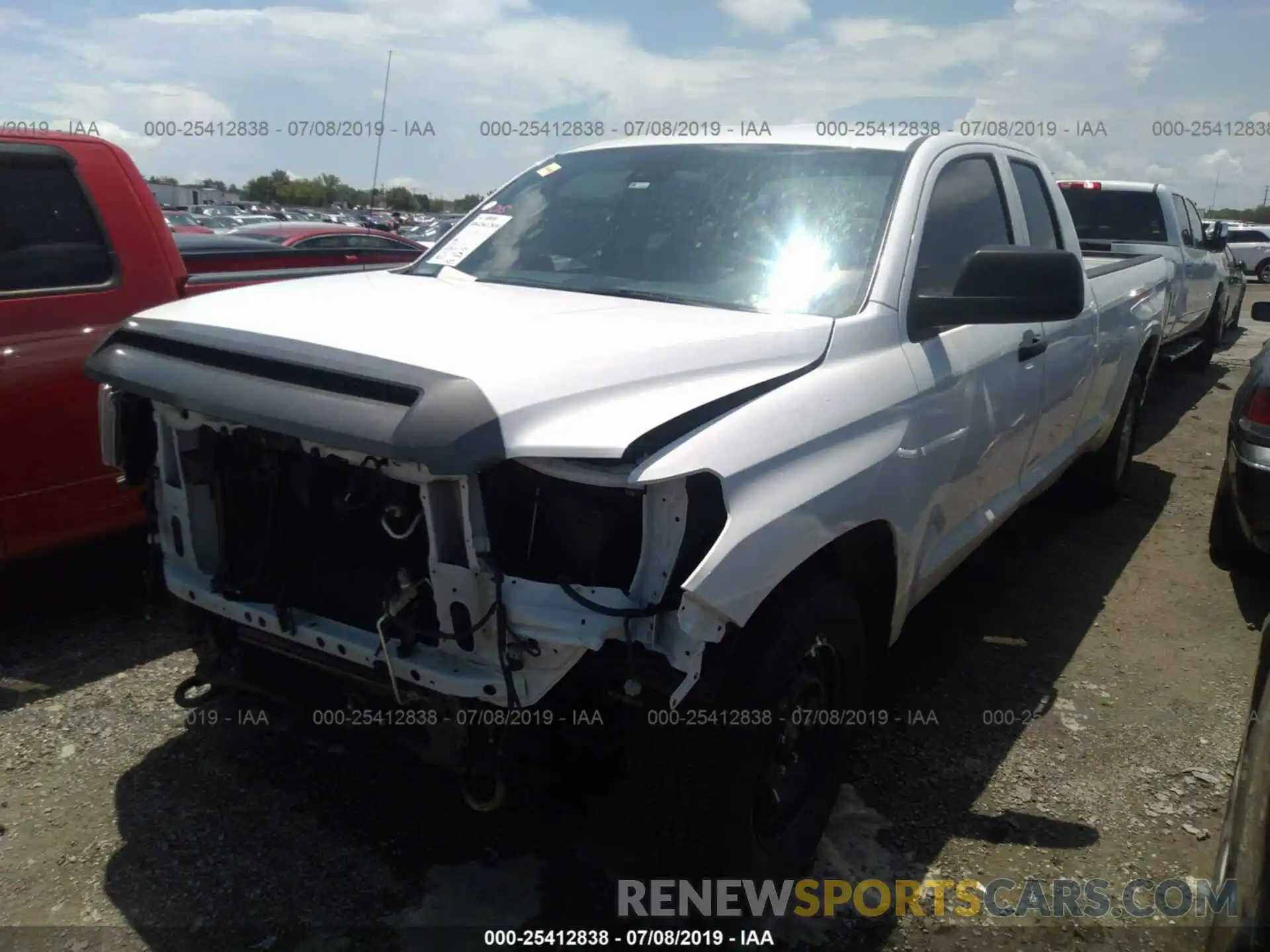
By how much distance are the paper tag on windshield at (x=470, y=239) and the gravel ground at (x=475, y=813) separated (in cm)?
162

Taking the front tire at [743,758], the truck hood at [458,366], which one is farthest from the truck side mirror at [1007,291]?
the front tire at [743,758]

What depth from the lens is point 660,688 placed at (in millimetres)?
2062

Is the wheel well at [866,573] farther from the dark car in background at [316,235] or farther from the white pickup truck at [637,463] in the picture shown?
the dark car in background at [316,235]

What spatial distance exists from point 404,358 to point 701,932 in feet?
5.19

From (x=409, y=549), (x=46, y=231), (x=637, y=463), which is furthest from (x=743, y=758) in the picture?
(x=46, y=231)

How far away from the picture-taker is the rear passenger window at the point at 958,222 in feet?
10.6

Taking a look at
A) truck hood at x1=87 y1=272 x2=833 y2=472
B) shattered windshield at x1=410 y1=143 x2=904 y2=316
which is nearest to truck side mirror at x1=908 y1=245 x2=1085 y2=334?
shattered windshield at x1=410 y1=143 x2=904 y2=316

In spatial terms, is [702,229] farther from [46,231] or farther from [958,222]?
[46,231]

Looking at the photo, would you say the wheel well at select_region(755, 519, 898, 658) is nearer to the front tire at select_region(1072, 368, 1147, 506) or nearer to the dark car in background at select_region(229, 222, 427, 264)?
the front tire at select_region(1072, 368, 1147, 506)

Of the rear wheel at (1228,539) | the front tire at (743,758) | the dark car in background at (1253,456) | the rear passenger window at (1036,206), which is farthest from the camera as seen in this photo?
the rear wheel at (1228,539)

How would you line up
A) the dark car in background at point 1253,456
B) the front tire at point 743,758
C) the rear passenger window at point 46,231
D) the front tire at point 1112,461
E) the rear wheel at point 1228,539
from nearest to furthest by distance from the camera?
the front tire at point 743,758 < the rear passenger window at point 46,231 < the dark car in background at point 1253,456 < the rear wheel at point 1228,539 < the front tire at point 1112,461

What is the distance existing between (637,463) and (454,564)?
0.45m

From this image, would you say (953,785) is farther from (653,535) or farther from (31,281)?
(31,281)

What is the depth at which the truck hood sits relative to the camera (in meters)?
2.01
